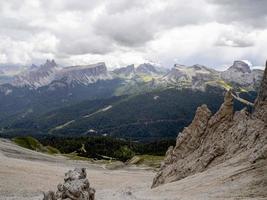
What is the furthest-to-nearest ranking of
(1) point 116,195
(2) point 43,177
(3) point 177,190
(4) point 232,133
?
1. (2) point 43,177
2. (4) point 232,133
3. (1) point 116,195
4. (3) point 177,190

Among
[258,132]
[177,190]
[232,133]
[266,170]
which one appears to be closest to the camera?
[266,170]

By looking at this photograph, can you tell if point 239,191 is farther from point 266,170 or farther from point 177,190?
point 177,190

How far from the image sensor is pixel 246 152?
71438 millimetres

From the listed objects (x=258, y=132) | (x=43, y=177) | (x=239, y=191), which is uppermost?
(x=258, y=132)

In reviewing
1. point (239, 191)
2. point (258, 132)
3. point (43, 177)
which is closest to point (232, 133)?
point (258, 132)

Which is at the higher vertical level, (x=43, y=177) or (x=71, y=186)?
(x=71, y=186)

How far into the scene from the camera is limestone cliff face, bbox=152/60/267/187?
253 ft

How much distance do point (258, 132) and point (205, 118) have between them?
23.2 m

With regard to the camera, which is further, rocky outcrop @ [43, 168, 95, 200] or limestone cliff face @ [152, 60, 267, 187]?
limestone cliff face @ [152, 60, 267, 187]

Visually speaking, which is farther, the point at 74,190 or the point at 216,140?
the point at 216,140

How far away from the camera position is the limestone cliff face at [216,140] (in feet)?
253

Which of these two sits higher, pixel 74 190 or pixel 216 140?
pixel 216 140

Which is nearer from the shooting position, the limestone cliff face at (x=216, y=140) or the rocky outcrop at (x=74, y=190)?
the rocky outcrop at (x=74, y=190)

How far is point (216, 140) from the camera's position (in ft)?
289
